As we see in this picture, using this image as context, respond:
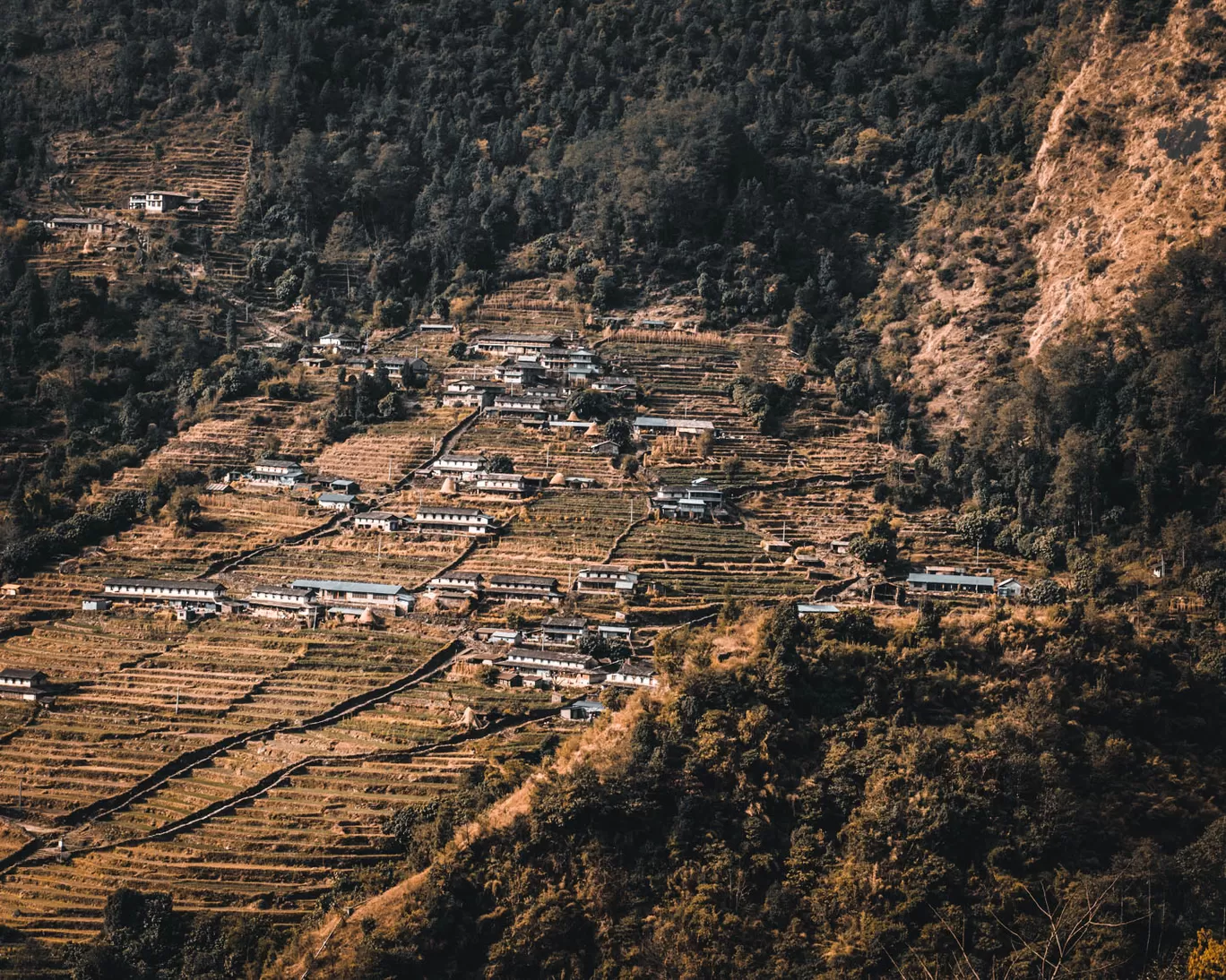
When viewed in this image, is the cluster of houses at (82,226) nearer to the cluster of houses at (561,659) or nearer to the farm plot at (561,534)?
the farm plot at (561,534)

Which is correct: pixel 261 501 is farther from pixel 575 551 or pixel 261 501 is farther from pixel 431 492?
pixel 575 551

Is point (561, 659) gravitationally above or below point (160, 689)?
above

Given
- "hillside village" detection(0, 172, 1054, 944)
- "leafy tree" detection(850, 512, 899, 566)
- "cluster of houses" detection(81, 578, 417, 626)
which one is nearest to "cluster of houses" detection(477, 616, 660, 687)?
"hillside village" detection(0, 172, 1054, 944)

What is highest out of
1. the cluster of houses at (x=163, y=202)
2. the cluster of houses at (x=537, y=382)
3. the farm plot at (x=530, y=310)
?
the cluster of houses at (x=163, y=202)

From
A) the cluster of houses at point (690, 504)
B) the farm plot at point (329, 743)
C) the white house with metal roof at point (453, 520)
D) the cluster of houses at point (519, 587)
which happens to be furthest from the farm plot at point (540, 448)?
the farm plot at point (329, 743)

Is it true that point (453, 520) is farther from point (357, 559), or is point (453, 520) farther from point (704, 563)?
point (704, 563)

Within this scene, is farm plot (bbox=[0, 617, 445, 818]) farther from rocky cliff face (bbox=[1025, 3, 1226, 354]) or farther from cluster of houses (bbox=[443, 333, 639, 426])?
rocky cliff face (bbox=[1025, 3, 1226, 354])

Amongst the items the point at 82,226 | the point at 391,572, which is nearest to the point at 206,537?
the point at 391,572

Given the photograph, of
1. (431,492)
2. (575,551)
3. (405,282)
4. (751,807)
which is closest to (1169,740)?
(751,807)
